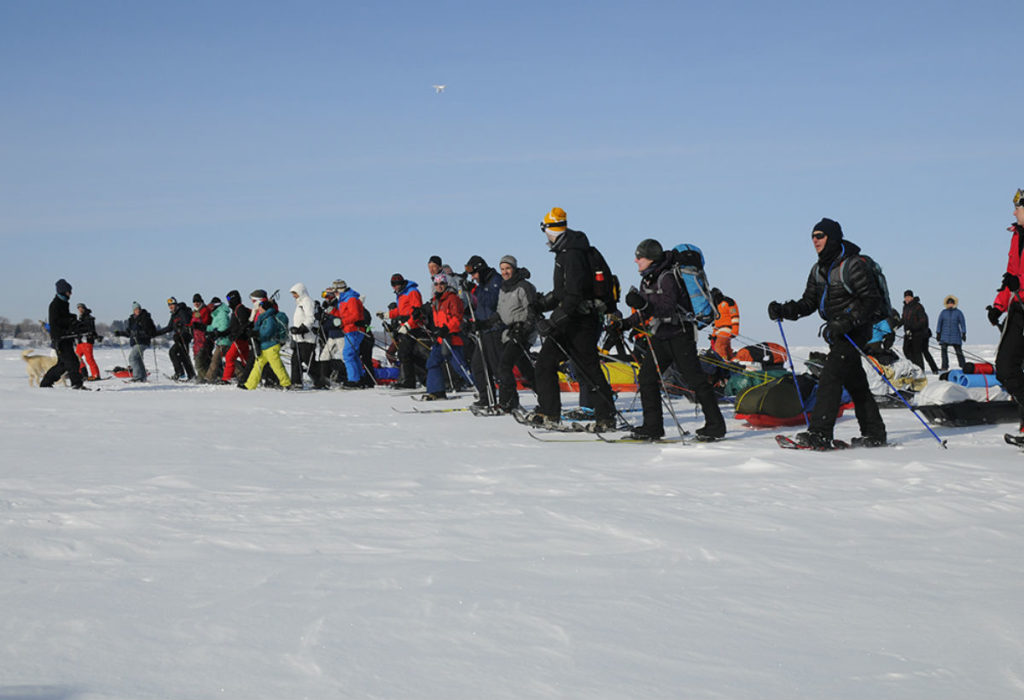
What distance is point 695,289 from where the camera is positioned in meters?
7.80

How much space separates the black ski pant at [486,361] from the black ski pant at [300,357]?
18.7 feet

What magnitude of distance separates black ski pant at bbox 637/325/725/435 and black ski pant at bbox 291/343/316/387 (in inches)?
360

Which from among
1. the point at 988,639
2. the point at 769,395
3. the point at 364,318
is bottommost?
the point at 988,639

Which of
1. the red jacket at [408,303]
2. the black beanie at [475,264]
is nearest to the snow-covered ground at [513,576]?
the black beanie at [475,264]

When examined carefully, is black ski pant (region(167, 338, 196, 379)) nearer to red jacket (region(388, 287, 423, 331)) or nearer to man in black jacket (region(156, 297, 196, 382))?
man in black jacket (region(156, 297, 196, 382))

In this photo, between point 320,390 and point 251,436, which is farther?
point 320,390

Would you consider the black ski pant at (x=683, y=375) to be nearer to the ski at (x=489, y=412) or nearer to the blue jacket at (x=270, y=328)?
the ski at (x=489, y=412)

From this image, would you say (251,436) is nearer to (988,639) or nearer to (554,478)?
(554,478)

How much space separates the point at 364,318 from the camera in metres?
15.2

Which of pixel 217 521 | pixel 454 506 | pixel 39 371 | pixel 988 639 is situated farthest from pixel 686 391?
pixel 39 371

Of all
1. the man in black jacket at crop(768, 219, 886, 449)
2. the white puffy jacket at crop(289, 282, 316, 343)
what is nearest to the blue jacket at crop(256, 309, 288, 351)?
the white puffy jacket at crop(289, 282, 316, 343)

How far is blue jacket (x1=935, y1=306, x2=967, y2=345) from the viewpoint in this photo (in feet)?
61.5

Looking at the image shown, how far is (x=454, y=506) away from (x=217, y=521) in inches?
43.2

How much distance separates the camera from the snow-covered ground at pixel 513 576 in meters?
2.49
